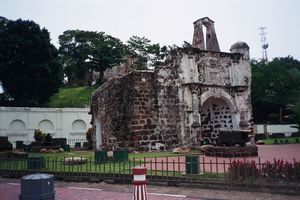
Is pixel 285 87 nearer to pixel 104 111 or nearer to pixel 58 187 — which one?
pixel 104 111

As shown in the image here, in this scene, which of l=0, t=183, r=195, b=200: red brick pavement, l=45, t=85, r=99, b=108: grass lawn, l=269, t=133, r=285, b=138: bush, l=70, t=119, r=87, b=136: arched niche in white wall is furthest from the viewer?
l=45, t=85, r=99, b=108: grass lawn

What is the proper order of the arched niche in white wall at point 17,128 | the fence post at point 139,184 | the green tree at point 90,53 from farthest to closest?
1. the green tree at point 90,53
2. the arched niche in white wall at point 17,128
3. the fence post at point 139,184

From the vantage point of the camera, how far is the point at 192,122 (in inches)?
718

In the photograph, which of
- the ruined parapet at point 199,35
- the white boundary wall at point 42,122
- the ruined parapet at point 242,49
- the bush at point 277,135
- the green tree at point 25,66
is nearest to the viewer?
the ruined parapet at point 242,49

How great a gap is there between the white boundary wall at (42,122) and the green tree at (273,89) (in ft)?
77.3

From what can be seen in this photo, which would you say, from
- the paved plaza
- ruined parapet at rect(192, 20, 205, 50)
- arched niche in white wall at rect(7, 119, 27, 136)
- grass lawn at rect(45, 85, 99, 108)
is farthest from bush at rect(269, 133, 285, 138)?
the paved plaza

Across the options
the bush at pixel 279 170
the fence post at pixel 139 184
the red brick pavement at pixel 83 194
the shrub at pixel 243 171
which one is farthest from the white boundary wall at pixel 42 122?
the fence post at pixel 139 184

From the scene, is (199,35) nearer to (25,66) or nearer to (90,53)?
(25,66)

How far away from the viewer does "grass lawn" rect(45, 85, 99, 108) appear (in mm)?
43972

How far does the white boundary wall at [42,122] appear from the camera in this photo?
34656 millimetres

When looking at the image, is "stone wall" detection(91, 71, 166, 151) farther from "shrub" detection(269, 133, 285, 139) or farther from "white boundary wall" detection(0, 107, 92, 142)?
"shrub" detection(269, 133, 285, 139)

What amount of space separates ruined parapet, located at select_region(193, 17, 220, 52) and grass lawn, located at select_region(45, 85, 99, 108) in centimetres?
2418

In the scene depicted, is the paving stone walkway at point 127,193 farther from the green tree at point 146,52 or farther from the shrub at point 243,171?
the green tree at point 146,52

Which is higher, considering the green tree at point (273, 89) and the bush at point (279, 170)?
the green tree at point (273, 89)
